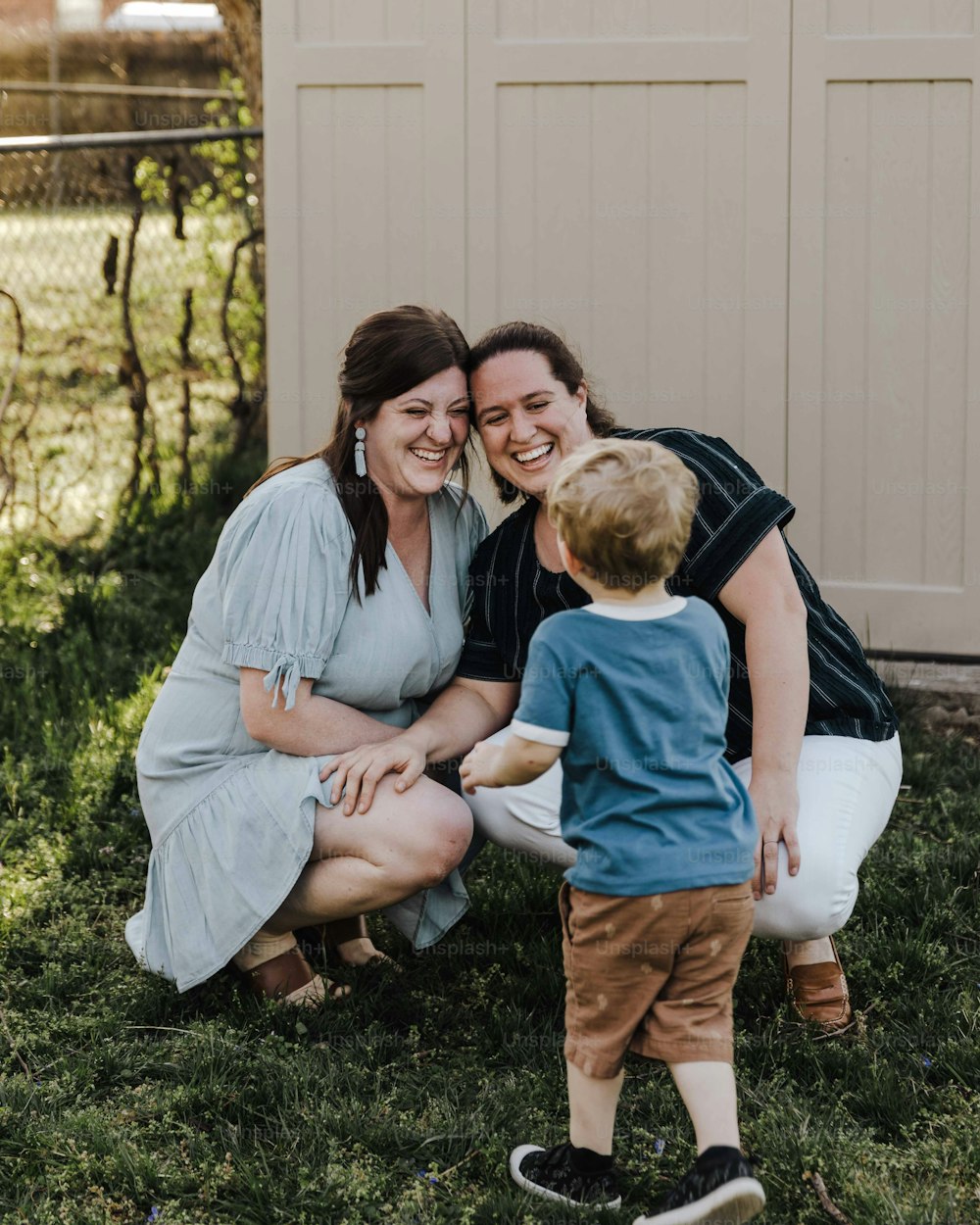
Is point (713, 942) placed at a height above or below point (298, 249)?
below

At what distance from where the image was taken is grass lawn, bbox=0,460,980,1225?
233cm

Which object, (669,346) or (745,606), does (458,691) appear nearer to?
Result: (745,606)

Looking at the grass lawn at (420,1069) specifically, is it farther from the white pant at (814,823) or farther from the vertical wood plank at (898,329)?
the vertical wood plank at (898,329)

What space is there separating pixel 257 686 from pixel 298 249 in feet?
7.17

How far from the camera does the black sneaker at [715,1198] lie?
198 centimetres

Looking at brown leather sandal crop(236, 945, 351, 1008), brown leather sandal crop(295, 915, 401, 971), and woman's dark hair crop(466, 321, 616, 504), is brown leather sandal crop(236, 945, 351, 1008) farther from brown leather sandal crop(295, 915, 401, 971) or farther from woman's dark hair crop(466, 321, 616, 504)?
woman's dark hair crop(466, 321, 616, 504)

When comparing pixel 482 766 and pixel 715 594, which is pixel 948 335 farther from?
pixel 482 766

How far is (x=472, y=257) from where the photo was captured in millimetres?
4488

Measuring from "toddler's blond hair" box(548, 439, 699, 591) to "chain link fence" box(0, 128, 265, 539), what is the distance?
3972 mm

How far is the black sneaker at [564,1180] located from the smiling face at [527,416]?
1.22 m

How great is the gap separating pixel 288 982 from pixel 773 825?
1028 mm

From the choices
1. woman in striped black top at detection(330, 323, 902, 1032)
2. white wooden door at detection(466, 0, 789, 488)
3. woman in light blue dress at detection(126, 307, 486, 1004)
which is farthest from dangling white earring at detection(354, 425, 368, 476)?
white wooden door at detection(466, 0, 789, 488)

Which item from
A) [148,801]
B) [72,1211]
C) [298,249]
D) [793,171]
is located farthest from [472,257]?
[72,1211]

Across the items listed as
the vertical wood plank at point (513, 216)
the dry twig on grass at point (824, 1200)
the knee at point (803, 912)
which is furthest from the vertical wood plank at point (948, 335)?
the dry twig on grass at point (824, 1200)
